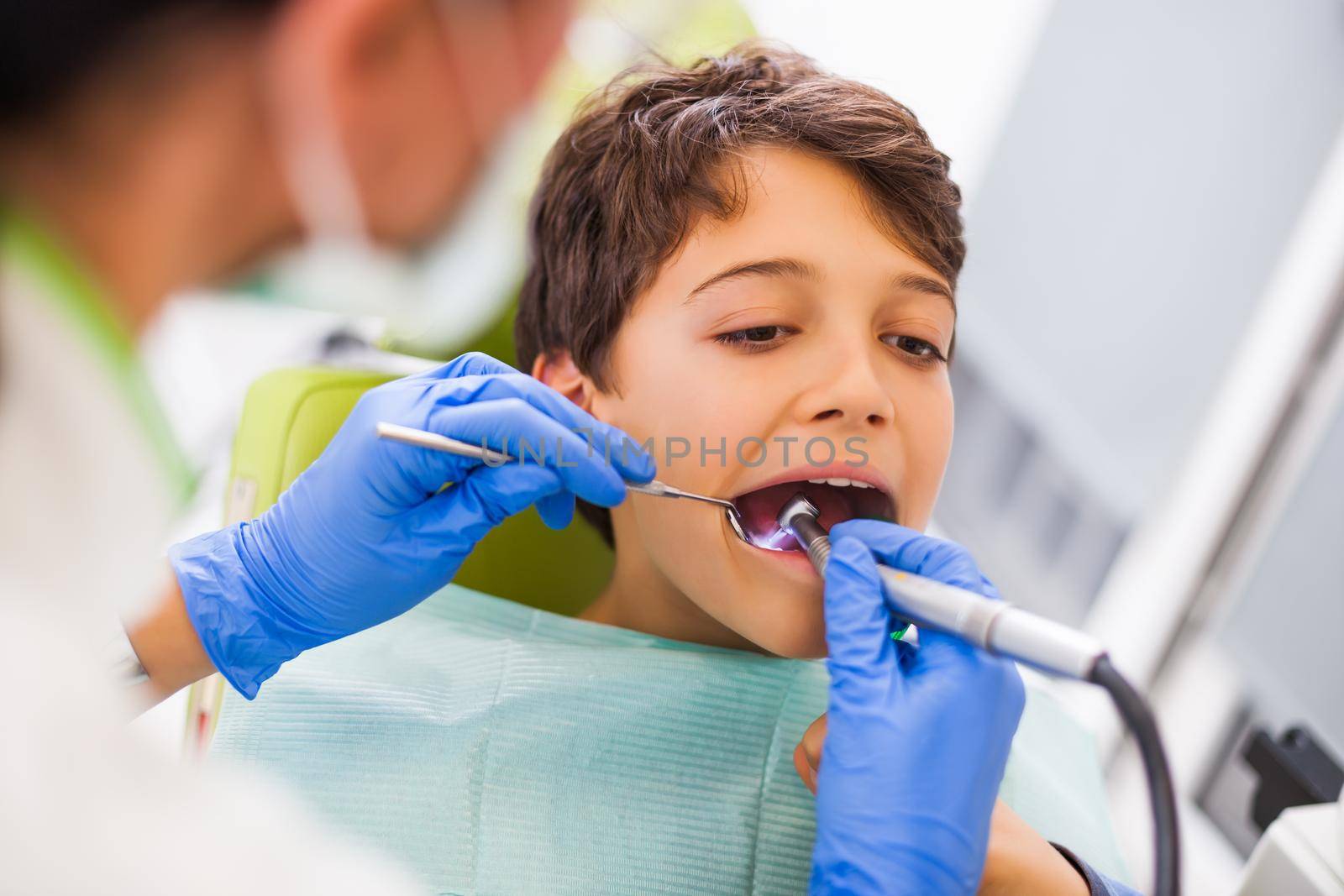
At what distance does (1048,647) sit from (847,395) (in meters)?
0.33

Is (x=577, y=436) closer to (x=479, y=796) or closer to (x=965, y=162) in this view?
(x=479, y=796)

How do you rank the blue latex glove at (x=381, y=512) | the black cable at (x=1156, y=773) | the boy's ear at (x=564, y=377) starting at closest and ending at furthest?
the black cable at (x=1156, y=773) < the blue latex glove at (x=381, y=512) < the boy's ear at (x=564, y=377)

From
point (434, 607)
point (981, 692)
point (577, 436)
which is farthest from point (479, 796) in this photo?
point (981, 692)

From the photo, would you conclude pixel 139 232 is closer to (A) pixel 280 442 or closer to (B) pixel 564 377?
(B) pixel 564 377

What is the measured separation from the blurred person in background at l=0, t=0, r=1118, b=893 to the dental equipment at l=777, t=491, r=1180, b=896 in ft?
1.60

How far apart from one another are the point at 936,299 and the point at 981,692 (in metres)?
0.43

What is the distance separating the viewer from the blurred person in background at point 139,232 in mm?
384

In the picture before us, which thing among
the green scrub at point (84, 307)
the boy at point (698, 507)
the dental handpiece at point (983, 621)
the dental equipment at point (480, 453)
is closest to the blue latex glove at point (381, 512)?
the dental equipment at point (480, 453)

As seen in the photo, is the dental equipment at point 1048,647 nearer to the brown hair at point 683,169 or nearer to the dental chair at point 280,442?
the brown hair at point 683,169

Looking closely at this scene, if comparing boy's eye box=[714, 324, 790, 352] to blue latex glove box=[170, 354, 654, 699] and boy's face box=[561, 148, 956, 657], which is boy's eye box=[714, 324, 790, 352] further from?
blue latex glove box=[170, 354, 654, 699]

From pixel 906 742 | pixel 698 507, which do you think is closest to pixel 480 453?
pixel 698 507

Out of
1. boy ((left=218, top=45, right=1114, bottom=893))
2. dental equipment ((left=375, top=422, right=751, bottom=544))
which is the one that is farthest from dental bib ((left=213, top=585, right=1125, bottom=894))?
dental equipment ((left=375, top=422, right=751, bottom=544))

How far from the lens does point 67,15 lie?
14.2 inches

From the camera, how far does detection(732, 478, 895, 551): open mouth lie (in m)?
1.09
